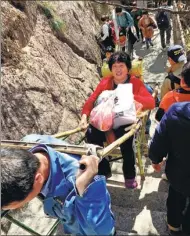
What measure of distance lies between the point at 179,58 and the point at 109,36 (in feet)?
14.1

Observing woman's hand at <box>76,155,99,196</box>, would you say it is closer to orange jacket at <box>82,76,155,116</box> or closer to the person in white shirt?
orange jacket at <box>82,76,155,116</box>

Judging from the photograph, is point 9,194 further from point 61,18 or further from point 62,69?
point 61,18

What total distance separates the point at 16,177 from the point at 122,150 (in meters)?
2.08

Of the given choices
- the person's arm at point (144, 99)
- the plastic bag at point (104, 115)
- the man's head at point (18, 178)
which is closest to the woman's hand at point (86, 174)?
the man's head at point (18, 178)

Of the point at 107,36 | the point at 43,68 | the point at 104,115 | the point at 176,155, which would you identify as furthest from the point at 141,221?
the point at 107,36

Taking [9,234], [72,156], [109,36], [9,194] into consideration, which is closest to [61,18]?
[109,36]

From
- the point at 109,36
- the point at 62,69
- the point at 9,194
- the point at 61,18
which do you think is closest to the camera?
the point at 9,194

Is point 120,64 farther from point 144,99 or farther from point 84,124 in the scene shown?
point 84,124

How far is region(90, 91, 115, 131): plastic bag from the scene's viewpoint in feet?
11.4

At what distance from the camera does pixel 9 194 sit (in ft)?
5.29

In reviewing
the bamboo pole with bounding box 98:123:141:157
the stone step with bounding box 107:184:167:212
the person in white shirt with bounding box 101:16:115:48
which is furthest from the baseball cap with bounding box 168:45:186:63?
the person in white shirt with bounding box 101:16:115:48

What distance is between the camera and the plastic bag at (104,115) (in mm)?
3471

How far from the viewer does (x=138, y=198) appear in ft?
12.6

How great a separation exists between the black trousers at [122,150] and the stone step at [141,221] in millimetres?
386
